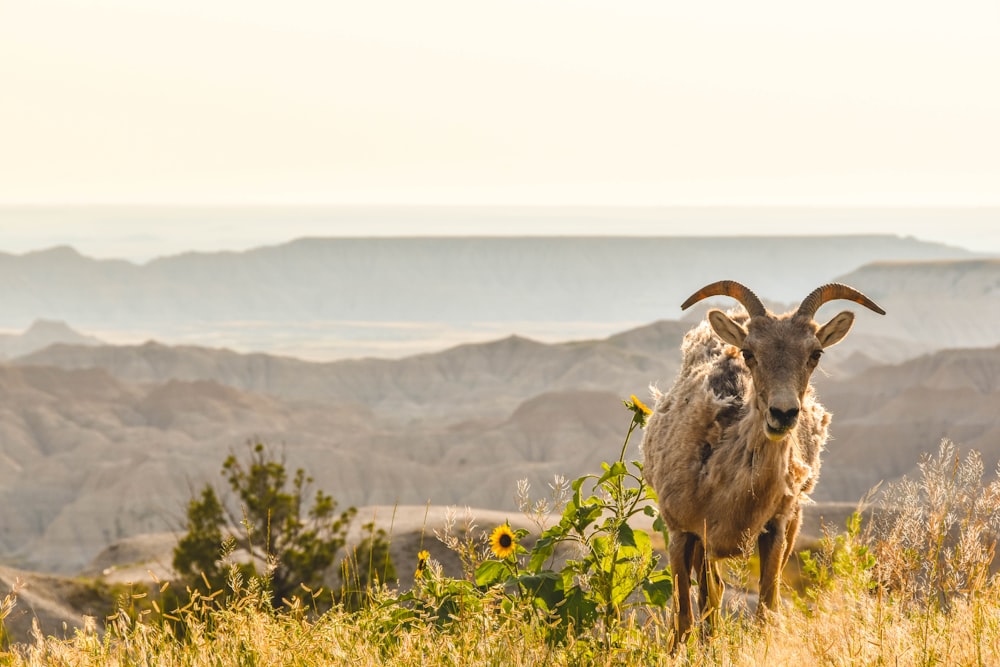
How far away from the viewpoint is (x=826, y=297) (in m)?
7.46

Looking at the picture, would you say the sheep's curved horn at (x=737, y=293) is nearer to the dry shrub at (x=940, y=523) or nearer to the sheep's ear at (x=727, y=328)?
the sheep's ear at (x=727, y=328)

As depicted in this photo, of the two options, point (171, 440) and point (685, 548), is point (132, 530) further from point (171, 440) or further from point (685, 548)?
point (685, 548)

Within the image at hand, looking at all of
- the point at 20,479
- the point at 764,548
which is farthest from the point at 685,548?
the point at 20,479

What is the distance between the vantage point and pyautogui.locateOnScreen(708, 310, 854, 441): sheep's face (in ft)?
21.1

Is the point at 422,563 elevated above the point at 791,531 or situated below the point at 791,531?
above

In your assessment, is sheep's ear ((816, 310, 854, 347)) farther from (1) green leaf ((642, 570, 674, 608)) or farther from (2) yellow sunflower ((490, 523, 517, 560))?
(2) yellow sunflower ((490, 523, 517, 560))

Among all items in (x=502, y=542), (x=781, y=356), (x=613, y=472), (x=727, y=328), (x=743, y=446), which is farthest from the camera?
(x=727, y=328)

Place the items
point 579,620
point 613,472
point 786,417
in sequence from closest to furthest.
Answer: point 579,620 → point 786,417 → point 613,472

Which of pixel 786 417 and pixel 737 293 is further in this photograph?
pixel 737 293

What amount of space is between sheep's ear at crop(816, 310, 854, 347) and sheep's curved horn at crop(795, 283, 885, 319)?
0.12m

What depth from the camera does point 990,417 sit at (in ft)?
384

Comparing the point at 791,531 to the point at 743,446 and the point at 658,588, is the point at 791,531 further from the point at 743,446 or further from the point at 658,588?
the point at 658,588

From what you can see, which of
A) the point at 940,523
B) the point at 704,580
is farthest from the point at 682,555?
the point at 940,523

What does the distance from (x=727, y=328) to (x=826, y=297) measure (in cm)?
77
